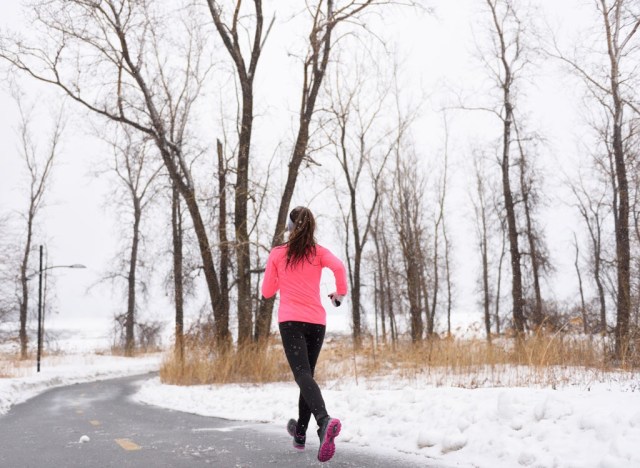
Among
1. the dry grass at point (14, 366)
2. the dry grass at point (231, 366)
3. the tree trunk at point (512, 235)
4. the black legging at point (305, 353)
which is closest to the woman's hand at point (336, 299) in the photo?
the black legging at point (305, 353)

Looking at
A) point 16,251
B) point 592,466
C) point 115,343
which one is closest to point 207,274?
point 592,466

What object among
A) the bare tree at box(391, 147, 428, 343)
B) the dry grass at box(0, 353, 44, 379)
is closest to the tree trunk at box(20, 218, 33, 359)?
the dry grass at box(0, 353, 44, 379)

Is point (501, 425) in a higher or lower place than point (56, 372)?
higher

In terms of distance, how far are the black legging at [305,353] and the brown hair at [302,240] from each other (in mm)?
554

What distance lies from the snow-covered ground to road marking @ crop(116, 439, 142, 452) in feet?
6.59

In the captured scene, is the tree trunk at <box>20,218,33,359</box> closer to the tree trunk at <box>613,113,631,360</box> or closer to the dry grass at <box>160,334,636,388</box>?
the dry grass at <box>160,334,636,388</box>

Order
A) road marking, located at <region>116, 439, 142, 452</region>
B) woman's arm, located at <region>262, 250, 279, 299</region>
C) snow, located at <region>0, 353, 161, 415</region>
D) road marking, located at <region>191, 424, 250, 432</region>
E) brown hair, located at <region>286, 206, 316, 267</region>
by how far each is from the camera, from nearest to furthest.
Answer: brown hair, located at <region>286, 206, 316, 267</region>
woman's arm, located at <region>262, 250, 279, 299</region>
road marking, located at <region>116, 439, 142, 452</region>
road marking, located at <region>191, 424, 250, 432</region>
snow, located at <region>0, 353, 161, 415</region>

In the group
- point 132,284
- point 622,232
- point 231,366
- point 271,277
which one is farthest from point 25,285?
point 271,277

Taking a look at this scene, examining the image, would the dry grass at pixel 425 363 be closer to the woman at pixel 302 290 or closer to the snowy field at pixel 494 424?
the snowy field at pixel 494 424

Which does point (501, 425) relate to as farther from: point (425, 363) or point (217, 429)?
point (425, 363)

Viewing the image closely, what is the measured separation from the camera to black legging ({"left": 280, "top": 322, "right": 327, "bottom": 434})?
461 centimetres

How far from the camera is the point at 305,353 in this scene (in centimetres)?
482

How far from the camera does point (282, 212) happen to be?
52.9 feet

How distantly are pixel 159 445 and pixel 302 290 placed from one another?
252 cm
